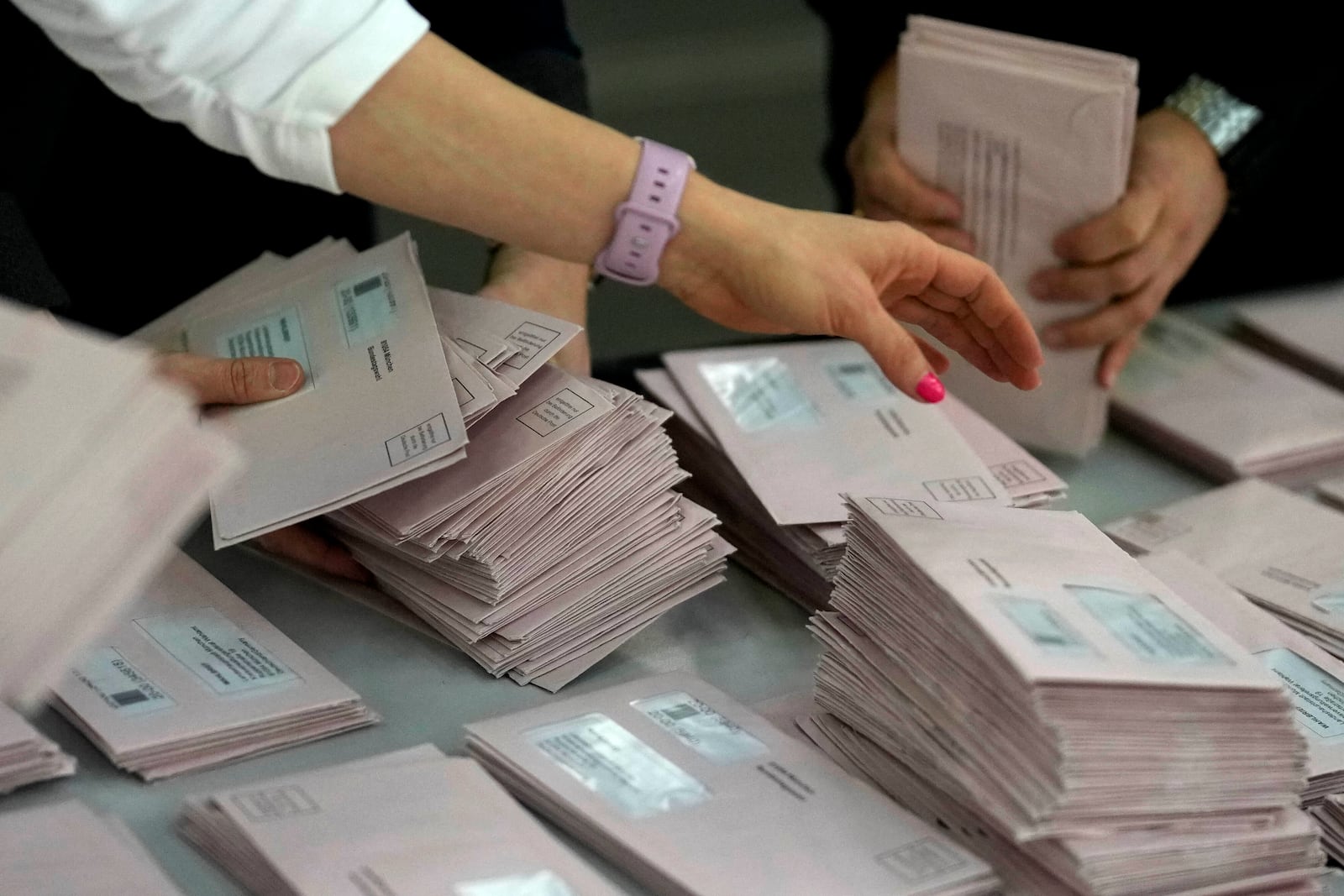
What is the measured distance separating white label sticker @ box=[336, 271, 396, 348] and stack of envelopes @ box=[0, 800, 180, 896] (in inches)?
19.4

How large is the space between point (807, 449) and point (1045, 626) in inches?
19.1

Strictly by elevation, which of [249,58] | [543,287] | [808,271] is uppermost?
[249,58]

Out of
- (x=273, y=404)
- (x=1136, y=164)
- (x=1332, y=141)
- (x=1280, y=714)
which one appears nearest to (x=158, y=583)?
(x=273, y=404)

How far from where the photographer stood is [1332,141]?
2.40 metres

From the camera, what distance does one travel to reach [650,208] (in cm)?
120

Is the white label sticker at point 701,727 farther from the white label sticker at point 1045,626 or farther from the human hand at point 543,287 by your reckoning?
the human hand at point 543,287

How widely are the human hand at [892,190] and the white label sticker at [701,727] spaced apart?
0.76m

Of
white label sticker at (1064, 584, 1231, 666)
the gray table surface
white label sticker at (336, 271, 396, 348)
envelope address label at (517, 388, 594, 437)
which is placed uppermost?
white label sticker at (336, 271, 396, 348)

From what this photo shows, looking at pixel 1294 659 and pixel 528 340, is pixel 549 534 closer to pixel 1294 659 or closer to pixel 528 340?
pixel 528 340

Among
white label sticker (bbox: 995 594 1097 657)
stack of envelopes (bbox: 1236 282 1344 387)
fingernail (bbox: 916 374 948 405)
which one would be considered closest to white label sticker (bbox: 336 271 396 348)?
fingernail (bbox: 916 374 948 405)

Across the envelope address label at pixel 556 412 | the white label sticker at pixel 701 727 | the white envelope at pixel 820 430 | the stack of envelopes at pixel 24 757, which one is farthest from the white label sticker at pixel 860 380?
the stack of envelopes at pixel 24 757

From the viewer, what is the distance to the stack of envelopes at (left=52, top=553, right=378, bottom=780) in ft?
3.57

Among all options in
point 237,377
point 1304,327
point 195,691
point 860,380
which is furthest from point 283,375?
point 1304,327

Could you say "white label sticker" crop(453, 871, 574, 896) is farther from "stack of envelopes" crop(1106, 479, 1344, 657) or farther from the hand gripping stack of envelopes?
"stack of envelopes" crop(1106, 479, 1344, 657)
